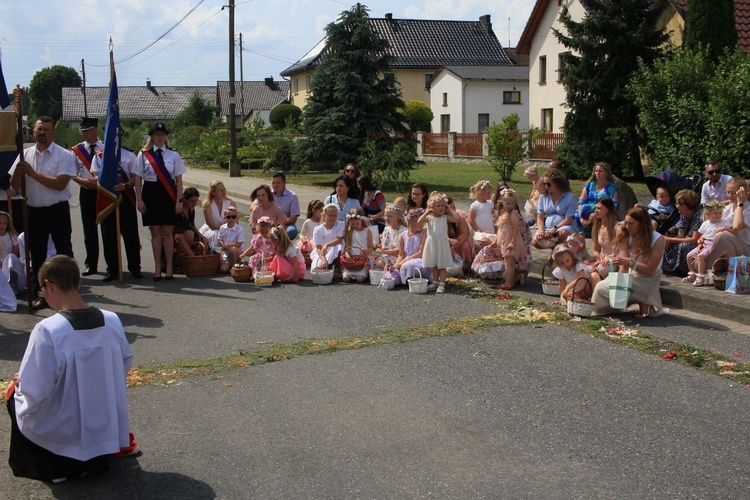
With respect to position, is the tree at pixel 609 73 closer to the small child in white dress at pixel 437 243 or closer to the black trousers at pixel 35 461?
the small child in white dress at pixel 437 243

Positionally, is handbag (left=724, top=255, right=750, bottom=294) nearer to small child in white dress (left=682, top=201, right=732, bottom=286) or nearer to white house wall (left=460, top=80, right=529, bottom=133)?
small child in white dress (left=682, top=201, right=732, bottom=286)

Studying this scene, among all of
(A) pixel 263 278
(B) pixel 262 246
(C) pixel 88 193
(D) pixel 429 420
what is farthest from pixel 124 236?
(D) pixel 429 420

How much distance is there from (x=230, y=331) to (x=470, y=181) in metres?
22.4

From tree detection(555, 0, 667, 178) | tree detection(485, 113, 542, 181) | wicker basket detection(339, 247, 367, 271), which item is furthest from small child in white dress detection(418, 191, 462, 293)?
tree detection(555, 0, 667, 178)

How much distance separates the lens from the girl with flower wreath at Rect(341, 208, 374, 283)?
1174 cm

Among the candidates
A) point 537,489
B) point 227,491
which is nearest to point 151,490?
point 227,491

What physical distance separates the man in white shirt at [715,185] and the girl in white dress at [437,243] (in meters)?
3.88

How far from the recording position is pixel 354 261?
11711 mm

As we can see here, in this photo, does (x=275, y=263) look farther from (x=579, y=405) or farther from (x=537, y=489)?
(x=537, y=489)

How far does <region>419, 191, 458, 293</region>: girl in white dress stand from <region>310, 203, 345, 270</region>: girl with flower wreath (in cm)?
150

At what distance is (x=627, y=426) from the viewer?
19.1ft

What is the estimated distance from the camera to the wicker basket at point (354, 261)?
11711 millimetres

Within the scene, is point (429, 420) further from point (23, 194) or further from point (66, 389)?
point (23, 194)

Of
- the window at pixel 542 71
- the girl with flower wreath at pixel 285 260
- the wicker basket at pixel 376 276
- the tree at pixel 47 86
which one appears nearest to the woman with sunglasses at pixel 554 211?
the wicker basket at pixel 376 276
